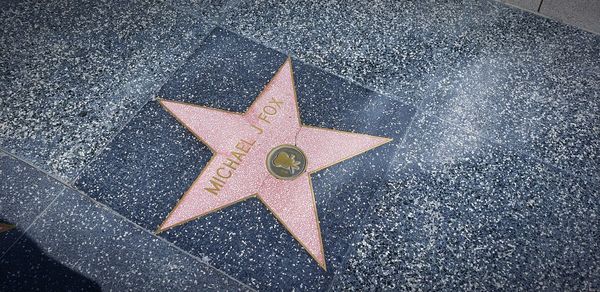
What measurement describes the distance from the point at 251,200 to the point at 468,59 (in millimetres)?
1376

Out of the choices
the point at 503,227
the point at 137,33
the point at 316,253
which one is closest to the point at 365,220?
the point at 316,253

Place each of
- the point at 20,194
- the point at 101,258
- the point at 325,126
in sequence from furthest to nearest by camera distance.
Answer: the point at 325,126, the point at 20,194, the point at 101,258

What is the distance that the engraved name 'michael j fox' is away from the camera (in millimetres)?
1626

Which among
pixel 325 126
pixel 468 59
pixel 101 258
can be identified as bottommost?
pixel 101 258

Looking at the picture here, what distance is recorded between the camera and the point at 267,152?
171 centimetres

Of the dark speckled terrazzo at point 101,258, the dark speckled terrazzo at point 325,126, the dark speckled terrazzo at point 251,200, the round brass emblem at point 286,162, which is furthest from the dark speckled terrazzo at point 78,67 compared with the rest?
the round brass emblem at point 286,162

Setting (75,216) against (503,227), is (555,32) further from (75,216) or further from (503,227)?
(75,216)

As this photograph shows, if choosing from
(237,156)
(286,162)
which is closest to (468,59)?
(286,162)

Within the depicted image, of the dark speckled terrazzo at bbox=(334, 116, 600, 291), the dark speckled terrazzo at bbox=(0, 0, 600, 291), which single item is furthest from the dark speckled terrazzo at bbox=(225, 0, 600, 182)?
the dark speckled terrazzo at bbox=(334, 116, 600, 291)

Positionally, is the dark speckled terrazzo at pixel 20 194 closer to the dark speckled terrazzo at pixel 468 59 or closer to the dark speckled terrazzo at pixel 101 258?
the dark speckled terrazzo at pixel 101 258

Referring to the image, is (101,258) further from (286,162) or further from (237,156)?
(286,162)

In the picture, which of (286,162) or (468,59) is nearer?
(286,162)

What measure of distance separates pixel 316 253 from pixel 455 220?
608 millimetres

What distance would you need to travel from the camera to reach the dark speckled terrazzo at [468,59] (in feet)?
6.02
